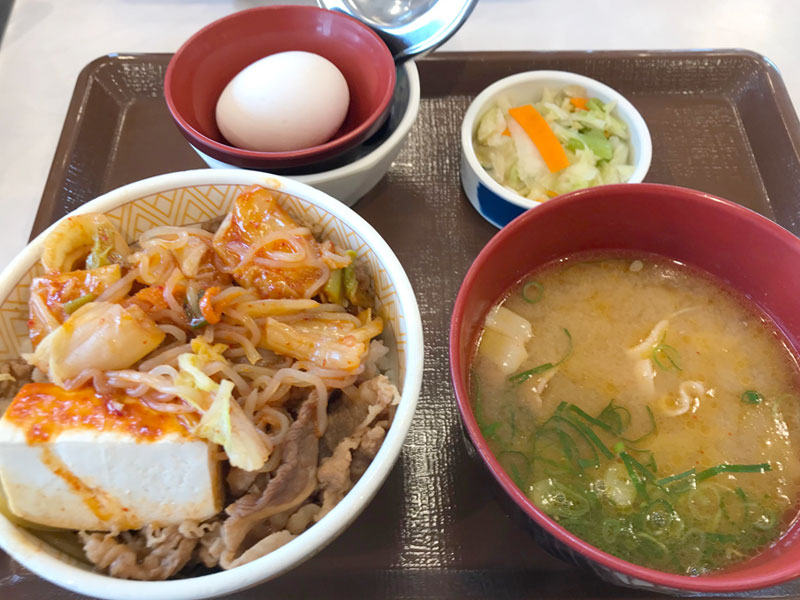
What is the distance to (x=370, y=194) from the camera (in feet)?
5.42

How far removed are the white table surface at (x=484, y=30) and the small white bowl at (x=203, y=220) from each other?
43.6 inches

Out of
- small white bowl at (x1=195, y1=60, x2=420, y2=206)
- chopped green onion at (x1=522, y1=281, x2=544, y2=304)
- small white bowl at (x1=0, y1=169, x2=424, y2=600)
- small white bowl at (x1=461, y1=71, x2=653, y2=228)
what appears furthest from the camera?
small white bowl at (x1=461, y1=71, x2=653, y2=228)

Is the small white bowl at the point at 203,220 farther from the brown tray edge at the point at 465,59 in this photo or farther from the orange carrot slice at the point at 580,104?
the orange carrot slice at the point at 580,104

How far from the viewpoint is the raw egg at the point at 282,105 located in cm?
143

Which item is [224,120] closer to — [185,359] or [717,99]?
[185,359]

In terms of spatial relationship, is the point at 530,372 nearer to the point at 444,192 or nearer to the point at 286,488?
the point at 286,488

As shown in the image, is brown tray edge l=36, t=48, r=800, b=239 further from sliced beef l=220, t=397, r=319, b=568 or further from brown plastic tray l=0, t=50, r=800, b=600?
sliced beef l=220, t=397, r=319, b=568

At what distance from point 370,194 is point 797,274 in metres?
1.05

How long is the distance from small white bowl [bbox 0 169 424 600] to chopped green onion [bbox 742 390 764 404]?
2.22ft

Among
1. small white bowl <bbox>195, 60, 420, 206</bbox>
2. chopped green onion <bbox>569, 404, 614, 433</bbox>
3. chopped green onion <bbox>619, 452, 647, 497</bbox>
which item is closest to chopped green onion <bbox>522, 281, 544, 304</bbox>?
chopped green onion <bbox>569, 404, 614, 433</bbox>

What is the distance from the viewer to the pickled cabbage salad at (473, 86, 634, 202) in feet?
5.45

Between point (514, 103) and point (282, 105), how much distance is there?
0.75 metres

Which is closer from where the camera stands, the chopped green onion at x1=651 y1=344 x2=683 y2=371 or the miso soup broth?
the miso soup broth

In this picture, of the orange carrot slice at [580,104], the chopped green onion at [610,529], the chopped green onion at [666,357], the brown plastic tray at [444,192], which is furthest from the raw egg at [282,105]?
the chopped green onion at [610,529]
